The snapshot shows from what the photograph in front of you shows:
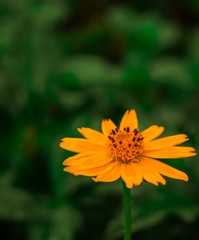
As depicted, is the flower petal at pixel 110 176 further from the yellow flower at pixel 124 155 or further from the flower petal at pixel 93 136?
the flower petal at pixel 93 136

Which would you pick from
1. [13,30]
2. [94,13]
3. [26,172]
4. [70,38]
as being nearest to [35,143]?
[26,172]

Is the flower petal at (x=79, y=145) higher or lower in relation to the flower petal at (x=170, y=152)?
higher

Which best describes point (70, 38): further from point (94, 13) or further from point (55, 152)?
point (55, 152)

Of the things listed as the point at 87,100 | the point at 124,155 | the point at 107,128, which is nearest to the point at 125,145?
the point at 124,155

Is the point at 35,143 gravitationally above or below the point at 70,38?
below

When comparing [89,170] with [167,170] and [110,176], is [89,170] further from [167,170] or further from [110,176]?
[167,170]

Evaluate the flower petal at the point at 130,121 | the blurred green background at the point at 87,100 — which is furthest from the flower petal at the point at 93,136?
the blurred green background at the point at 87,100

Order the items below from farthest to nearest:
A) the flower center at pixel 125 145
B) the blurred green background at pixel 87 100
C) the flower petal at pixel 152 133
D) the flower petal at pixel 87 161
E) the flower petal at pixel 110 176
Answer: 1. the blurred green background at pixel 87 100
2. the flower petal at pixel 152 133
3. the flower center at pixel 125 145
4. the flower petal at pixel 87 161
5. the flower petal at pixel 110 176
